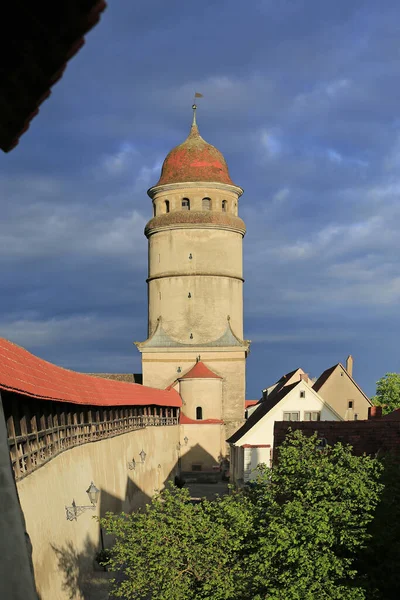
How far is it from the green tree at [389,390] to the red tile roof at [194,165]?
19771 mm

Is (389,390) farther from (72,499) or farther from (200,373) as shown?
(72,499)

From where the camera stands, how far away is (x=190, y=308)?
62.5 meters

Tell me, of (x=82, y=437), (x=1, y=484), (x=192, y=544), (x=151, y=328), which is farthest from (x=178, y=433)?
(x=1, y=484)

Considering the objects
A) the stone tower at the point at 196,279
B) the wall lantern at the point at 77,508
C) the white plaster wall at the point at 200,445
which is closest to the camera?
the wall lantern at the point at 77,508

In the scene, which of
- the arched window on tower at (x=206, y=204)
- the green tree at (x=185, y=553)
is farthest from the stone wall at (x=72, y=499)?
the arched window on tower at (x=206, y=204)

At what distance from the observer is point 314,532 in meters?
15.5

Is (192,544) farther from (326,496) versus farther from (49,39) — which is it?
(49,39)

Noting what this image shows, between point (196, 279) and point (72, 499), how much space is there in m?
42.2

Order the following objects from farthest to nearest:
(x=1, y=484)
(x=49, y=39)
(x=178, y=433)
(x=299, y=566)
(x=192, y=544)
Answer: (x=178, y=433), (x=192, y=544), (x=299, y=566), (x=1, y=484), (x=49, y=39)

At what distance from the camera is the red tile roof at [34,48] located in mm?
2621

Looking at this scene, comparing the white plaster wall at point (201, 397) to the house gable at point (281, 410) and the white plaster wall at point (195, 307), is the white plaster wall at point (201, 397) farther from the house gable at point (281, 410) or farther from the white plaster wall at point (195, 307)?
the house gable at point (281, 410)

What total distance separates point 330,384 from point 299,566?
37852mm

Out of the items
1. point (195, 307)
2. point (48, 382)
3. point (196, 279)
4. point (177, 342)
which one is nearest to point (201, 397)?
point (177, 342)

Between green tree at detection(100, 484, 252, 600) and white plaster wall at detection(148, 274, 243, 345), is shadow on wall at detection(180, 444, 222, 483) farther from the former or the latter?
green tree at detection(100, 484, 252, 600)
